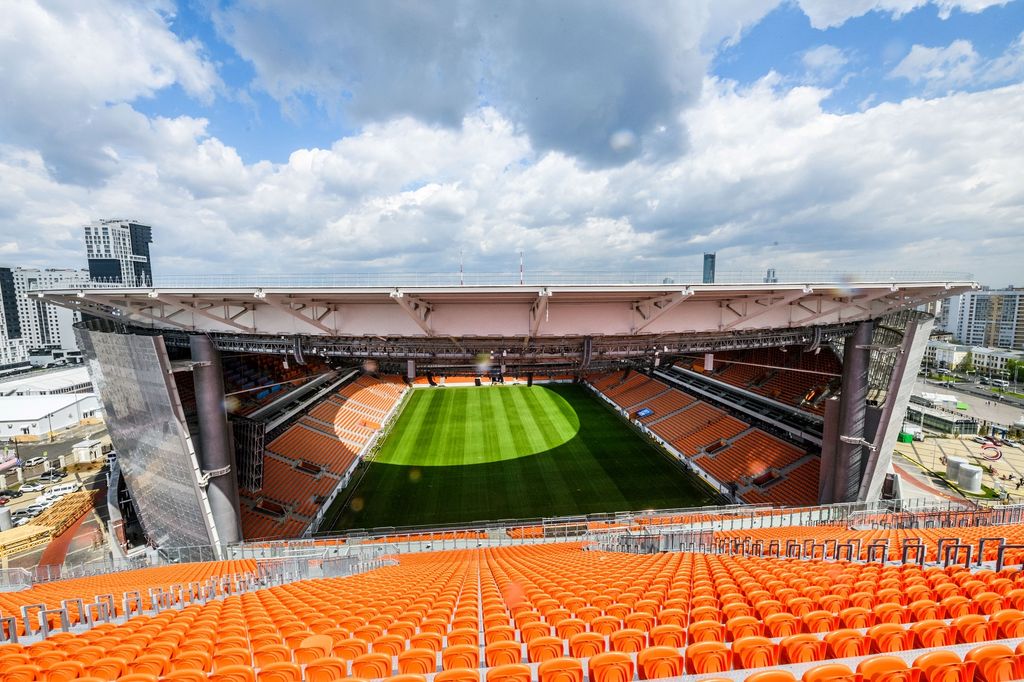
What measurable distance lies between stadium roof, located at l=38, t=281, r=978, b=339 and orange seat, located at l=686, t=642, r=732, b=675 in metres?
8.46

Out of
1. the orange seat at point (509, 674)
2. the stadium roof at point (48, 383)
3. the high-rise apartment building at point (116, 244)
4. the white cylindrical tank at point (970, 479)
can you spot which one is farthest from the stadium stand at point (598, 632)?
the high-rise apartment building at point (116, 244)

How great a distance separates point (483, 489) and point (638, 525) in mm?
8473

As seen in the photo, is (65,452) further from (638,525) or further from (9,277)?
(9,277)

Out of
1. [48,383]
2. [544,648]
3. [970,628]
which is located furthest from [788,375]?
[48,383]

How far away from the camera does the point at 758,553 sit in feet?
33.4

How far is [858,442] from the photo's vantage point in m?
15.3

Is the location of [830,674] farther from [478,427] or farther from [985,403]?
[985,403]

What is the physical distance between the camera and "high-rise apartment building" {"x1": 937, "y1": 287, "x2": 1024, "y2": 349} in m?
72.8

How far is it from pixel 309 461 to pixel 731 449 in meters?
23.7

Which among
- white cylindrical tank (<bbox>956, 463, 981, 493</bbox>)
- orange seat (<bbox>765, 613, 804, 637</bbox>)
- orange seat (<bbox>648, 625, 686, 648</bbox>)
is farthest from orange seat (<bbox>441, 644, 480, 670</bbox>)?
white cylindrical tank (<bbox>956, 463, 981, 493</bbox>)

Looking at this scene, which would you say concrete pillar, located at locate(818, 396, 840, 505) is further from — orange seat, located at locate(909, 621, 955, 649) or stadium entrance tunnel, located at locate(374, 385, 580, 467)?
orange seat, located at locate(909, 621, 955, 649)

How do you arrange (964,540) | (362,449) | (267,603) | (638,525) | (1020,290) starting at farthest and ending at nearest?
(1020,290) < (362,449) < (638,525) < (964,540) < (267,603)

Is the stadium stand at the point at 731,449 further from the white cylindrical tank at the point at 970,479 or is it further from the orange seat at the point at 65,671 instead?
the orange seat at the point at 65,671

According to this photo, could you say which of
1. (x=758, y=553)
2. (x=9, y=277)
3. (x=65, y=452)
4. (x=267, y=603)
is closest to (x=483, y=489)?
(x=758, y=553)
